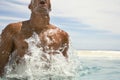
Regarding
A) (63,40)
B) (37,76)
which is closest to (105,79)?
(63,40)

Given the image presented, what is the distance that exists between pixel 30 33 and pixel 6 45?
0.33 metres

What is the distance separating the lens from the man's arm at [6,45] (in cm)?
389

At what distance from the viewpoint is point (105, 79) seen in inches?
229

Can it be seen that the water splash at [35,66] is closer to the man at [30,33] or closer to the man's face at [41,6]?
the man at [30,33]

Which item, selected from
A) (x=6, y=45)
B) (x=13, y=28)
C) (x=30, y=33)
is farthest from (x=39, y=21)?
(x=6, y=45)

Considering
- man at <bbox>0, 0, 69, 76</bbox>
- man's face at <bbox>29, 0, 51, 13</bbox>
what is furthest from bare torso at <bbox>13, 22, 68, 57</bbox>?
man's face at <bbox>29, 0, 51, 13</bbox>

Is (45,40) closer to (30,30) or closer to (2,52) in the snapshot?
(30,30)

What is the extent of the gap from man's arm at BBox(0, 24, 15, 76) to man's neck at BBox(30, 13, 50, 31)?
261mm

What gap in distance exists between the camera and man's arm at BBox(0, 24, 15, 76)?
153 inches

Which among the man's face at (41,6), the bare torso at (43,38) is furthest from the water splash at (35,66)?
the man's face at (41,6)

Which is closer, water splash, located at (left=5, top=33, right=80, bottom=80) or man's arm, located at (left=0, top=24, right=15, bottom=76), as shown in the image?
water splash, located at (left=5, top=33, right=80, bottom=80)

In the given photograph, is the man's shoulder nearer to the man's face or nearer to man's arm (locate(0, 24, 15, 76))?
man's arm (locate(0, 24, 15, 76))

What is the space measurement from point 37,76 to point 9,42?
54 cm

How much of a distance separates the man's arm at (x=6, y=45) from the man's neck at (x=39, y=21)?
0.26 meters
